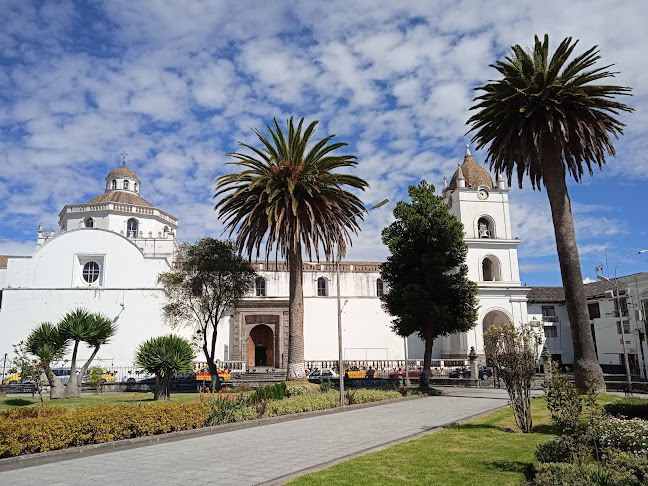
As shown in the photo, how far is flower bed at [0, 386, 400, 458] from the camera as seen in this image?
9.54m

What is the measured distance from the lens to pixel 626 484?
5.82 m

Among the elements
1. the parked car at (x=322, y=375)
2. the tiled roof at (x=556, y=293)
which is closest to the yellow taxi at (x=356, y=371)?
the parked car at (x=322, y=375)

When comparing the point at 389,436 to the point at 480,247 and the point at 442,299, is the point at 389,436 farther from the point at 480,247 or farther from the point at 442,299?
the point at 480,247

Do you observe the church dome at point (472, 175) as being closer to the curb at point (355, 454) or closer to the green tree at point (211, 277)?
the green tree at point (211, 277)

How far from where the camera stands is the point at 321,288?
157ft

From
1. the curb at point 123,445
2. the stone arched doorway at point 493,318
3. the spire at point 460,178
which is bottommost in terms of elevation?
the curb at point 123,445

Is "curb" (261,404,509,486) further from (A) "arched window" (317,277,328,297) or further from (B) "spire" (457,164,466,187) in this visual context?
(A) "arched window" (317,277,328,297)

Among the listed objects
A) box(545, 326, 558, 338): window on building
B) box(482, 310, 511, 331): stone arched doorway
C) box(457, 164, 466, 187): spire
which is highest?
box(457, 164, 466, 187): spire

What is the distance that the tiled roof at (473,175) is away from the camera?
42.7m

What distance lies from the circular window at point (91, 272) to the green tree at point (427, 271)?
24.6 metres

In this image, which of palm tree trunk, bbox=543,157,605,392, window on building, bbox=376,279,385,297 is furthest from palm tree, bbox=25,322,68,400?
window on building, bbox=376,279,385,297

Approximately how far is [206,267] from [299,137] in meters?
9.19

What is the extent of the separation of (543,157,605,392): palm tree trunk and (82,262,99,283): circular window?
3343cm

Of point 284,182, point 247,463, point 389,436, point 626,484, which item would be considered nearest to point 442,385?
point 284,182
